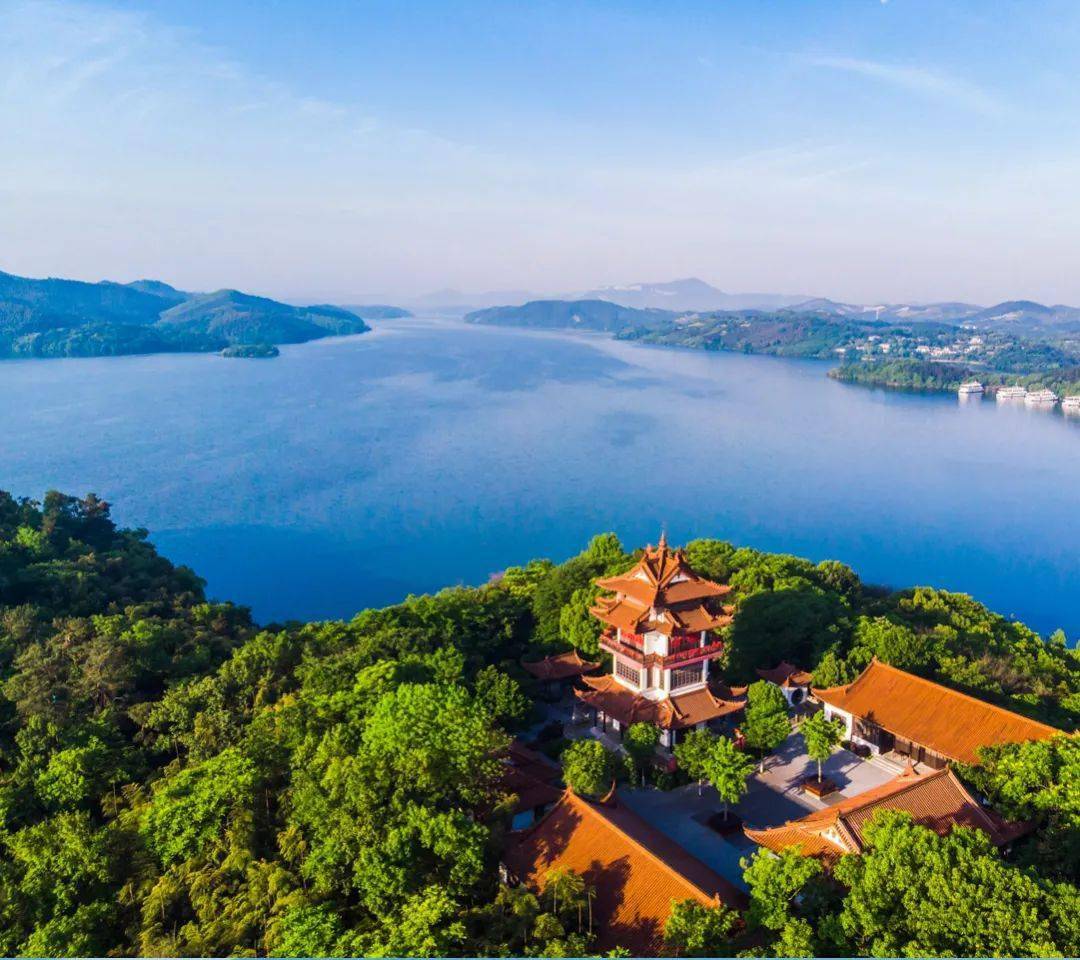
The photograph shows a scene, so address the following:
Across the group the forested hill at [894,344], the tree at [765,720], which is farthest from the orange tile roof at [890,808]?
the forested hill at [894,344]

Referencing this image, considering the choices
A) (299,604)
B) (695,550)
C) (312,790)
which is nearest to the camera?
(312,790)

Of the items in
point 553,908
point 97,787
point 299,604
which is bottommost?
point 299,604

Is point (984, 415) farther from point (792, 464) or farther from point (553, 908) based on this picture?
point (553, 908)

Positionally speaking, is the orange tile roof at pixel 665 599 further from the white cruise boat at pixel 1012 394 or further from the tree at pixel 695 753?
the white cruise boat at pixel 1012 394

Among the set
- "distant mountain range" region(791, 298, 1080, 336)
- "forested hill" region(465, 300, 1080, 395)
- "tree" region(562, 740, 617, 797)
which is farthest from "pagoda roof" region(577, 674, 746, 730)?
"distant mountain range" region(791, 298, 1080, 336)

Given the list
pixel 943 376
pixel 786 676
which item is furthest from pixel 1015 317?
pixel 786 676

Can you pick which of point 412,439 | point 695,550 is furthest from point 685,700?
point 412,439
